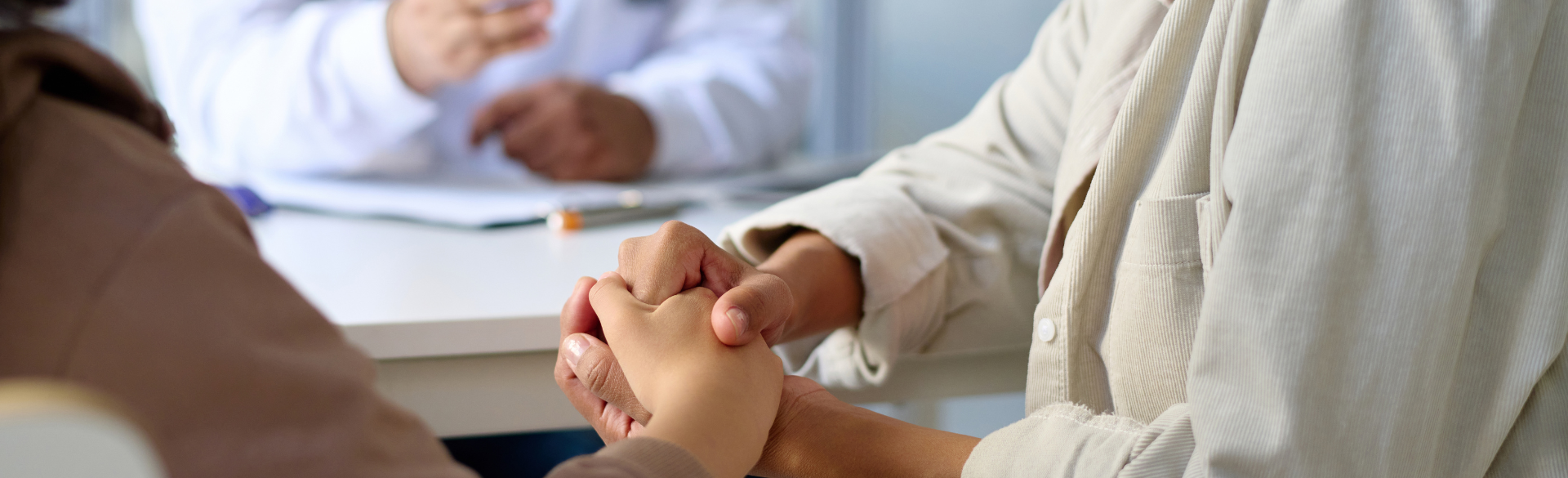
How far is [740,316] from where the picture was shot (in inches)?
16.9

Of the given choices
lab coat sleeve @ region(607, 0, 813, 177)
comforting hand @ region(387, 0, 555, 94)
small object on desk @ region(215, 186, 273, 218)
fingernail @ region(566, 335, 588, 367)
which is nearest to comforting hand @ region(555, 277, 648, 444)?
fingernail @ region(566, 335, 588, 367)

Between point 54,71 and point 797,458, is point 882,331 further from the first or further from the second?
point 54,71

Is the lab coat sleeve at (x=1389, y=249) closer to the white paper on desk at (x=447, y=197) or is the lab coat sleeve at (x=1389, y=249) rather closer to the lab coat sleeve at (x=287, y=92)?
the white paper on desk at (x=447, y=197)

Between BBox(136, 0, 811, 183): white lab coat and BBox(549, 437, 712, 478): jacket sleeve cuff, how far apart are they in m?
0.72

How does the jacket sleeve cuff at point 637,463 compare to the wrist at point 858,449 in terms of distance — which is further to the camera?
the wrist at point 858,449

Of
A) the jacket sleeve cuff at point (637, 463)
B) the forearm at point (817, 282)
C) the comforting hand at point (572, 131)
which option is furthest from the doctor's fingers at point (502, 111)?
the jacket sleeve cuff at point (637, 463)

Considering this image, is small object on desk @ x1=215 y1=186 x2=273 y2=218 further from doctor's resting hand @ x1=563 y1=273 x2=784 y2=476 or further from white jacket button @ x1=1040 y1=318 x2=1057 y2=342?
white jacket button @ x1=1040 y1=318 x2=1057 y2=342

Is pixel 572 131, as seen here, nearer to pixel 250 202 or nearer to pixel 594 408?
pixel 250 202

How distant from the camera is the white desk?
0.46 metres

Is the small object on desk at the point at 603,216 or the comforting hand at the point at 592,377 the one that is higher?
the comforting hand at the point at 592,377

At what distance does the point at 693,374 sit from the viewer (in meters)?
0.40

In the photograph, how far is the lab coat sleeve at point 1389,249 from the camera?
0.34 m

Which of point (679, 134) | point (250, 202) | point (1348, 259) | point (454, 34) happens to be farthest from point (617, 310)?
point (679, 134)

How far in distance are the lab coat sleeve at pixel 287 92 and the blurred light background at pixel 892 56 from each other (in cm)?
24
